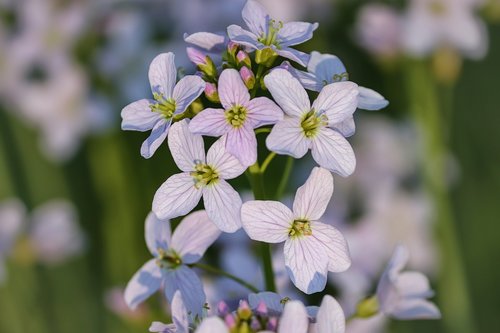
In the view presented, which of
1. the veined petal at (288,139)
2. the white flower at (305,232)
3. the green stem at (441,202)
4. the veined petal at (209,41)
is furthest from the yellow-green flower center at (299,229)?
the green stem at (441,202)

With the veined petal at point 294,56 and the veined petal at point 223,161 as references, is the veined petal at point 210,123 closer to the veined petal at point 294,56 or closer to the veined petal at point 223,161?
the veined petal at point 223,161

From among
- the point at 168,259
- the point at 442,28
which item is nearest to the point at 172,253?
the point at 168,259

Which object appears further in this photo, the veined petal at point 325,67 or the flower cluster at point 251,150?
the veined petal at point 325,67

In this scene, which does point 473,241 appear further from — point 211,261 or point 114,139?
point 114,139

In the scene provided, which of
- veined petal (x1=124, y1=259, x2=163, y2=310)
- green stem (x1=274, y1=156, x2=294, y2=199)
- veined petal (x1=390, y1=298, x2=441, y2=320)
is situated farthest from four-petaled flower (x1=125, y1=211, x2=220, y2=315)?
veined petal (x1=390, y1=298, x2=441, y2=320)

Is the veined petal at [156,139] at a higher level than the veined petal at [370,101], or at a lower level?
lower

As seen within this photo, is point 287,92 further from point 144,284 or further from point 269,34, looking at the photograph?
point 144,284
